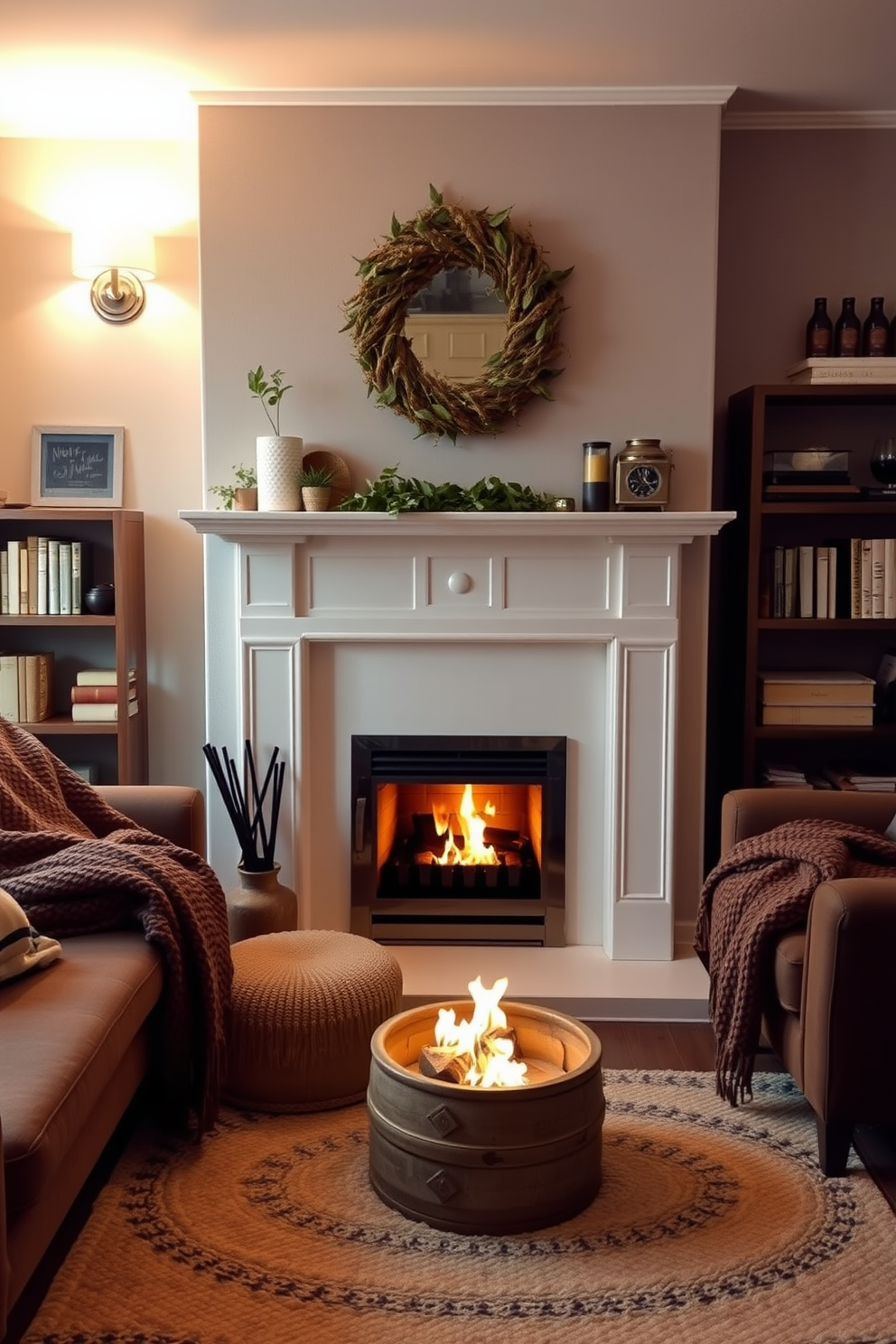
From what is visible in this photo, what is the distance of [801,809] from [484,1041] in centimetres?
109

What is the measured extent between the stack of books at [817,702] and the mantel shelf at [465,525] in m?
0.59

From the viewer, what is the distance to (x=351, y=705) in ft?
12.3

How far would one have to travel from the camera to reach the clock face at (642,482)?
3.56 m

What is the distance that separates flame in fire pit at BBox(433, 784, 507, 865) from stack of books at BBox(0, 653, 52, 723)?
1.34 metres

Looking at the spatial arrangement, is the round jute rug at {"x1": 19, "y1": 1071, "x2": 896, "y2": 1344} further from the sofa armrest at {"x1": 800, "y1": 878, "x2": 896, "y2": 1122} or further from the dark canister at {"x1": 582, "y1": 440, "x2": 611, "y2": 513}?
the dark canister at {"x1": 582, "y1": 440, "x2": 611, "y2": 513}

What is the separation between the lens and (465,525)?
11.6 ft

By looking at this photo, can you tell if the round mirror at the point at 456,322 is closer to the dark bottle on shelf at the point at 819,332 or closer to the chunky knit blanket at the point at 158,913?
the dark bottle on shelf at the point at 819,332

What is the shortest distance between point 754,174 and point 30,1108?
3467 mm

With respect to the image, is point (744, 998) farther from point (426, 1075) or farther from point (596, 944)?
point (596, 944)

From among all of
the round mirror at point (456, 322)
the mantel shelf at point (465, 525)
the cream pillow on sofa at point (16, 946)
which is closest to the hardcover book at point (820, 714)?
the mantel shelf at point (465, 525)

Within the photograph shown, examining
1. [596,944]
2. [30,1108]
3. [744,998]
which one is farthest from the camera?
[596,944]

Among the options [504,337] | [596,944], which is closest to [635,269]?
[504,337]

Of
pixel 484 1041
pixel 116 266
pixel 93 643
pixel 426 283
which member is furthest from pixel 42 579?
pixel 484 1041

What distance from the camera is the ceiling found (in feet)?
9.97
